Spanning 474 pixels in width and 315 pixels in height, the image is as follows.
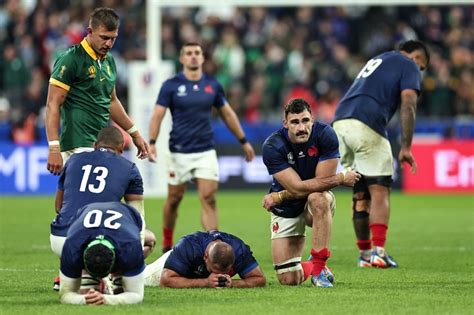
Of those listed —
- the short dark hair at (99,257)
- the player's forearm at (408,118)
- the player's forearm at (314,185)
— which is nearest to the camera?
the short dark hair at (99,257)

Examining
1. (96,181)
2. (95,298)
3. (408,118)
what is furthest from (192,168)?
(95,298)

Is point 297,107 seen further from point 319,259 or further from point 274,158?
point 319,259

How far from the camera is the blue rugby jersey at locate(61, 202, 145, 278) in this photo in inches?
320

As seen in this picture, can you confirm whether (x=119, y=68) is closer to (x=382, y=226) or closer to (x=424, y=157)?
(x=424, y=157)

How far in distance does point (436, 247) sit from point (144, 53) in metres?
12.8

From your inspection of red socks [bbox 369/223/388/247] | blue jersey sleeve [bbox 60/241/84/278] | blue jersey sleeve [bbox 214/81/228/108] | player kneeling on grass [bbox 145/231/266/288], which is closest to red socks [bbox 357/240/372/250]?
red socks [bbox 369/223/388/247]

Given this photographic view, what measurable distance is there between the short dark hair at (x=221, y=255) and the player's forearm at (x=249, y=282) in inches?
14.2

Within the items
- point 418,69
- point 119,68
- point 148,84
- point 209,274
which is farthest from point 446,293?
point 119,68

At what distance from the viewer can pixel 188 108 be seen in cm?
1389

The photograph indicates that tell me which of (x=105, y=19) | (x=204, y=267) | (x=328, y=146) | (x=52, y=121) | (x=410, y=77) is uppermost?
(x=105, y=19)

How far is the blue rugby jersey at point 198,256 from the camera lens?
9531 mm

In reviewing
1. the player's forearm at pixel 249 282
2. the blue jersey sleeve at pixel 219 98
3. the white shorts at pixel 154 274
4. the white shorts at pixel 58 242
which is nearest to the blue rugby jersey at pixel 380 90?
the blue jersey sleeve at pixel 219 98

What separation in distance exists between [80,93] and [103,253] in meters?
2.44

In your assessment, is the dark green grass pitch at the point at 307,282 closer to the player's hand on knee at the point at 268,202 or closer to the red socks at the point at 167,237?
the player's hand on knee at the point at 268,202
